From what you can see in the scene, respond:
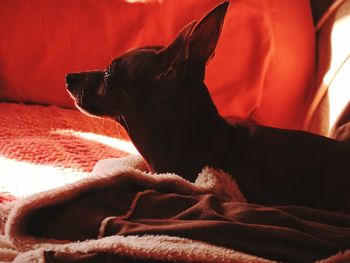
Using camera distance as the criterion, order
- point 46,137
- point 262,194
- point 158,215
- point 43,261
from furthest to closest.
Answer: point 46,137
point 262,194
point 158,215
point 43,261

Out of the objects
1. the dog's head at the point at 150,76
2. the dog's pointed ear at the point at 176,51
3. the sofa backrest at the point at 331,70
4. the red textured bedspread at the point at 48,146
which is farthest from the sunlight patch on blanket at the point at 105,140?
the sofa backrest at the point at 331,70

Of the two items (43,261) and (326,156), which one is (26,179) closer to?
(43,261)

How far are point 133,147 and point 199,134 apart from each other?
1.14 ft

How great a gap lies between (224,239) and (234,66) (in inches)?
37.3

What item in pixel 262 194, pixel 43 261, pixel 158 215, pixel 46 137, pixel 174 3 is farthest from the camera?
pixel 174 3

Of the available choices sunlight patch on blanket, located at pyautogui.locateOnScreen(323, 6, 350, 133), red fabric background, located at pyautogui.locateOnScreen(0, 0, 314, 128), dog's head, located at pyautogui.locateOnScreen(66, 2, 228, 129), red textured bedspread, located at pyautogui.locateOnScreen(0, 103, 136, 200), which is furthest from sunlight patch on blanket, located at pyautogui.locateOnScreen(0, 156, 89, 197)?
sunlight patch on blanket, located at pyautogui.locateOnScreen(323, 6, 350, 133)

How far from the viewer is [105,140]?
1.44 metres

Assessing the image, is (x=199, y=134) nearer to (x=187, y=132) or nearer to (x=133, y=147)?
(x=187, y=132)

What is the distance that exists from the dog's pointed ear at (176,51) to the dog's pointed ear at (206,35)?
1 cm

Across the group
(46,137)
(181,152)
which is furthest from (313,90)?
(46,137)

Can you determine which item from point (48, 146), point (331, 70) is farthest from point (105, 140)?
point (331, 70)

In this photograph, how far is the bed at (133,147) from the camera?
27.8 inches

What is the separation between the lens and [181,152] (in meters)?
1.12

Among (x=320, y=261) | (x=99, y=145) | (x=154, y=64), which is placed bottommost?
(x=99, y=145)
